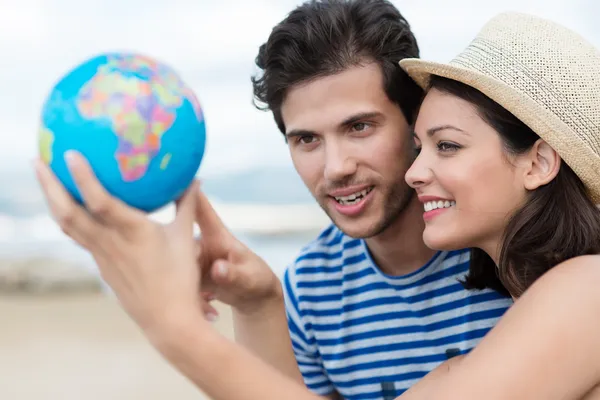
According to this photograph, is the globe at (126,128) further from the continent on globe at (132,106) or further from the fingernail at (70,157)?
the fingernail at (70,157)

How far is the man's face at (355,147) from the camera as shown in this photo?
3627 mm

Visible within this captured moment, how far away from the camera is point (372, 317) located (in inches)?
157

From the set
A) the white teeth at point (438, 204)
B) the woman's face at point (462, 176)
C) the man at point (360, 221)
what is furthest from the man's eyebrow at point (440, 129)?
the man at point (360, 221)

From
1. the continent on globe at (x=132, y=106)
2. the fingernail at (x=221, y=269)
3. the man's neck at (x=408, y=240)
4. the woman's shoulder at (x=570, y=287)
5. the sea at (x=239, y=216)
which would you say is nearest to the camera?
the continent on globe at (x=132, y=106)

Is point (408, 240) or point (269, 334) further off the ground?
point (408, 240)

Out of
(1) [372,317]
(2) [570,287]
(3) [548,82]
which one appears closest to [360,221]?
(1) [372,317]

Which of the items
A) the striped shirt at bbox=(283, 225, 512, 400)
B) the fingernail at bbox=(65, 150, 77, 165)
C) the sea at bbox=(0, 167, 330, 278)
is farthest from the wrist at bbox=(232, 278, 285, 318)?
→ the sea at bbox=(0, 167, 330, 278)

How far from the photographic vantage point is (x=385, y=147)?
3.63 meters

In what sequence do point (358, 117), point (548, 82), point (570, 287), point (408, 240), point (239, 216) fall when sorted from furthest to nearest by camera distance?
point (239, 216), point (408, 240), point (358, 117), point (548, 82), point (570, 287)

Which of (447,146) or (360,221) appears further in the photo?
(360,221)

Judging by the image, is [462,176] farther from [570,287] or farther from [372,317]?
[372,317]

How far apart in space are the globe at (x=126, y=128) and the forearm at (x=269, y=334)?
112cm

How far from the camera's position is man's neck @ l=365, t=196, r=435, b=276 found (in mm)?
3869

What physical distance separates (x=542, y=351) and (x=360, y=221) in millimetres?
1301
